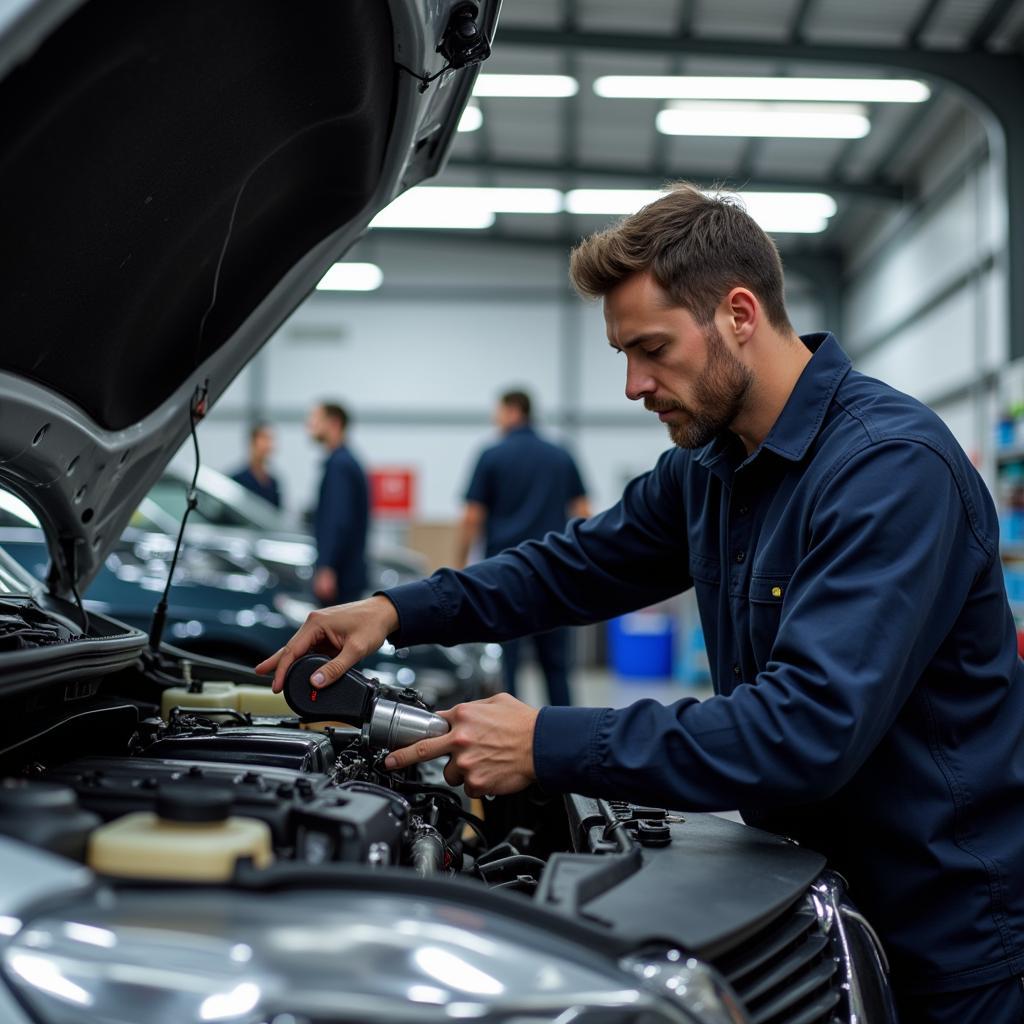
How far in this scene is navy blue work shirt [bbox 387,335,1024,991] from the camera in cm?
128

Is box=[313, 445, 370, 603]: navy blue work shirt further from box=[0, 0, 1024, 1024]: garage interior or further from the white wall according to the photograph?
the white wall

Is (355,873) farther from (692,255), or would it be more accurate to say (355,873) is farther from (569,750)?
(692,255)

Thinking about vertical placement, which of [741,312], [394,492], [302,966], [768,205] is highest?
[768,205]

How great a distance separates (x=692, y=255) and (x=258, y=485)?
617cm

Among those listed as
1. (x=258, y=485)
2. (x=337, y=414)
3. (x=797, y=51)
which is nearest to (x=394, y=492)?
(x=258, y=485)

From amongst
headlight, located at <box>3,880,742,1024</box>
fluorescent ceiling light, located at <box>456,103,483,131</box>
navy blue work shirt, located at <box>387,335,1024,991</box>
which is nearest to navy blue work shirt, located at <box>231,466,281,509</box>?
fluorescent ceiling light, located at <box>456,103,483,131</box>

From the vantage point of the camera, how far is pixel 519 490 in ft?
19.1

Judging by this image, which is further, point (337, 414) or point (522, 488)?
point (337, 414)

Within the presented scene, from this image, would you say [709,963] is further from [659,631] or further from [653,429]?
[653,429]

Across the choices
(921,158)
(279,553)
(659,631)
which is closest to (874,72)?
(921,158)

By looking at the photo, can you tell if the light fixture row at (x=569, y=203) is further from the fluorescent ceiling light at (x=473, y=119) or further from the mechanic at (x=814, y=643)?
the mechanic at (x=814, y=643)

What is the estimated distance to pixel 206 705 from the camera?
1993 millimetres

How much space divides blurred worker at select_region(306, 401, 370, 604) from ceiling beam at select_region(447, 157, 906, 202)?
5.34 m

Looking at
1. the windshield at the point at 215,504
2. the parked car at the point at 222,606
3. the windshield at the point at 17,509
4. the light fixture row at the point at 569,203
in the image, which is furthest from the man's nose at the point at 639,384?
the light fixture row at the point at 569,203
